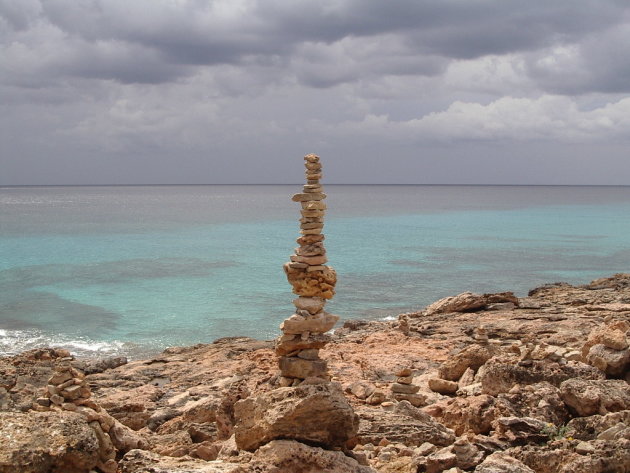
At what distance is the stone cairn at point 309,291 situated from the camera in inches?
514

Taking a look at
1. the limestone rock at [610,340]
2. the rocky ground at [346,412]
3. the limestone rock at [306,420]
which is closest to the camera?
the rocky ground at [346,412]

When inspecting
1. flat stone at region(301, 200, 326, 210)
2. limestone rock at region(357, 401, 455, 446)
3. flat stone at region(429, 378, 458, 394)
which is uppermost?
flat stone at region(301, 200, 326, 210)

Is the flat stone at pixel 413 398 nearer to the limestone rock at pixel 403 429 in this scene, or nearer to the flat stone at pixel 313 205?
the limestone rock at pixel 403 429

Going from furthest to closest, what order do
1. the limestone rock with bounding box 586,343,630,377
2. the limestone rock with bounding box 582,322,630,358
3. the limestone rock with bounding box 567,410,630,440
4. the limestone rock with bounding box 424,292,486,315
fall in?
the limestone rock with bounding box 424,292,486,315 → the limestone rock with bounding box 582,322,630,358 → the limestone rock with bounding box 586,343,630,377 → the limestone rock with bounding box 567,410,630,440

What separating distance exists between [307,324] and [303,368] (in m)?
0.90

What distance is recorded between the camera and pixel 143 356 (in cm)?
2589

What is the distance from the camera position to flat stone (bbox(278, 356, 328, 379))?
1305cm

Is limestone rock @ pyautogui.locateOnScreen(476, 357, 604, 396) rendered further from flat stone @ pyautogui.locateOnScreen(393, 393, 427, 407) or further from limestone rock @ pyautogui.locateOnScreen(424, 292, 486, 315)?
limestone rock @ pyautogui.locateOnScreen(424, 292, 486, 315)

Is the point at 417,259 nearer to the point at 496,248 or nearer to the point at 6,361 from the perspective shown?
the point at 496,248

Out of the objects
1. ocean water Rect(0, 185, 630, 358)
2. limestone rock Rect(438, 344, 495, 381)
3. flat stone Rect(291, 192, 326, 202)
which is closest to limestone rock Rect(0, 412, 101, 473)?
flat stone Rect(291, 192, 326, 202)

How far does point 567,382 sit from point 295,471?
222 inches

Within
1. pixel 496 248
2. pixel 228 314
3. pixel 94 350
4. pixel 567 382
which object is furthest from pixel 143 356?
pixel 496 248

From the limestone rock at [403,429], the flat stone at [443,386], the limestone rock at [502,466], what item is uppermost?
the limestone rock at [502,466]

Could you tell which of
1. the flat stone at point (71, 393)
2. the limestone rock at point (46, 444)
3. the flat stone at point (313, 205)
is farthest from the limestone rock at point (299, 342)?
the limestone rock at point (46, 444)
